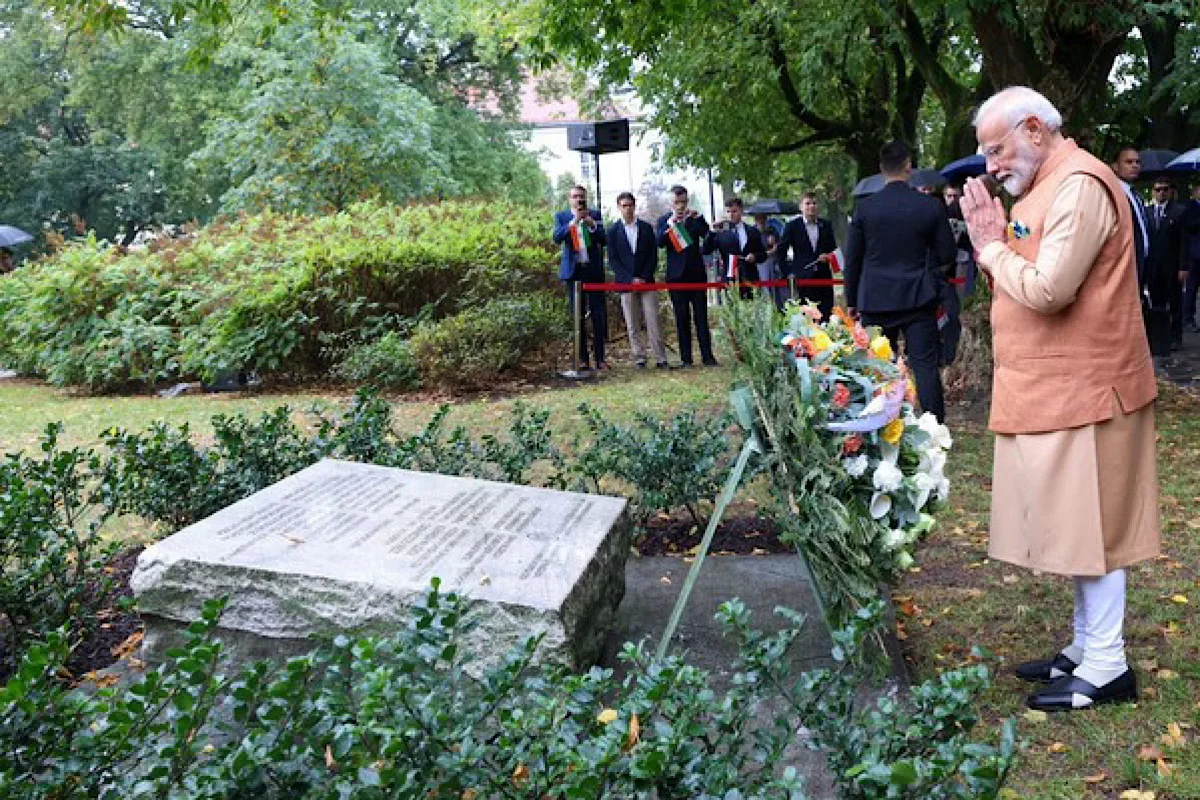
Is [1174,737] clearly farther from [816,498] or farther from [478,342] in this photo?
[478,342]

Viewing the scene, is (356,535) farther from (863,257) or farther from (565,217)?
(565,217)

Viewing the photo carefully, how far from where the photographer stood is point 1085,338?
3.51 meters

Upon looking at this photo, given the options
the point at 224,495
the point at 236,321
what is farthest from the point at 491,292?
the point at 224,495

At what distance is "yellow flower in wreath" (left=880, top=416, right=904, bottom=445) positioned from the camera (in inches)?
143

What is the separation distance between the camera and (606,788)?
7.16 ft

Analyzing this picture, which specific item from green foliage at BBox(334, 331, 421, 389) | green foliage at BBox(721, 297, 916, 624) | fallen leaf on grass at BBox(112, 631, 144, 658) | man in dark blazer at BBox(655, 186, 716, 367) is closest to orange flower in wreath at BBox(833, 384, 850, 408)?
green foliage at BBox(721, 297, 916, 624)

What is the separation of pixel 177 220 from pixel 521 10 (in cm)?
1984

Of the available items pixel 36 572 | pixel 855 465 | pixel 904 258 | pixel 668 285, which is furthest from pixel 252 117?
pixel 855 465

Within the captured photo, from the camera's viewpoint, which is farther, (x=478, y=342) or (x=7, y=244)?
(x=7, y=244)

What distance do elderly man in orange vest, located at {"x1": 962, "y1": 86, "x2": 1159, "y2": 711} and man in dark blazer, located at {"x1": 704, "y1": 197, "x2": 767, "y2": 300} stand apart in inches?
403

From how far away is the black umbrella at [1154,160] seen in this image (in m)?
14.6

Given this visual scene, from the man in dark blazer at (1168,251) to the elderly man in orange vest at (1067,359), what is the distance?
365 inches

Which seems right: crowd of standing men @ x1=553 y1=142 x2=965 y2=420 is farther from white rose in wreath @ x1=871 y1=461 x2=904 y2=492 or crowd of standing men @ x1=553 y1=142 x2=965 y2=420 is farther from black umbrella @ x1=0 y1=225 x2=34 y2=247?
black umbrella @ x1=0 y1=225 x2=34 y2=247

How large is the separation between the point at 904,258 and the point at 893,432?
158 inches
